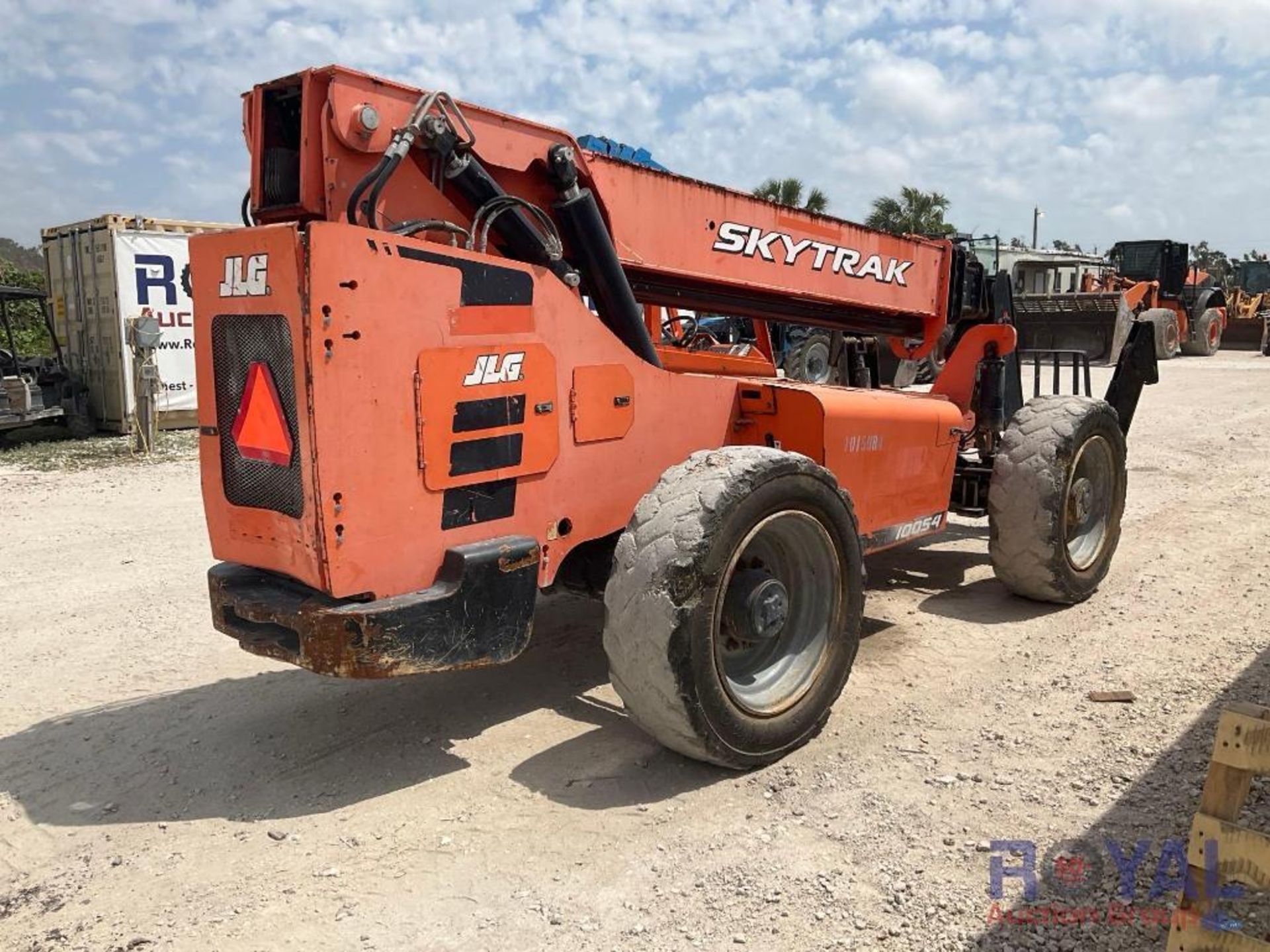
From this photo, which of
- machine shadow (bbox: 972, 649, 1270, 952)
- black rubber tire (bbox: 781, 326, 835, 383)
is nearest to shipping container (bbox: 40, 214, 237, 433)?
black rubber tire (bbox: 781, 326, 835, 383)

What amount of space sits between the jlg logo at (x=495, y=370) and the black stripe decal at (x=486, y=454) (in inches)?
7.7

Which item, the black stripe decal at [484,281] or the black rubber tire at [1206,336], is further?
the black rubber tire at [1206,336]

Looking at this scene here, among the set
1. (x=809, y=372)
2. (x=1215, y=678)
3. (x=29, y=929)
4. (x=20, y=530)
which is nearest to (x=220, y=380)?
(x=29, y=929)

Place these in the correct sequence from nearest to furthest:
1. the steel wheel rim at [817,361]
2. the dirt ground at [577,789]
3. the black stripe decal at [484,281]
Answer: the dirt ground at [577,789]
the black stripe decal at [484,281]
the steel wheel rim at [817,361]

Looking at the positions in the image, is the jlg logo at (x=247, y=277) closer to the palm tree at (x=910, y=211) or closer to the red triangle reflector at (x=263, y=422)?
the red triangle reflector at (x=263, y=422)

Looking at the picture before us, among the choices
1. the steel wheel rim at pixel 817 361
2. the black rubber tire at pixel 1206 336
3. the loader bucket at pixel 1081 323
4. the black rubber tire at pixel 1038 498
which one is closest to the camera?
the black rubber tire at pixel 1038 498

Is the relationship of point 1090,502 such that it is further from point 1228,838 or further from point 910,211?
point 910,211

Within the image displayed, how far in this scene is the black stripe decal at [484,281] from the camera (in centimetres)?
344

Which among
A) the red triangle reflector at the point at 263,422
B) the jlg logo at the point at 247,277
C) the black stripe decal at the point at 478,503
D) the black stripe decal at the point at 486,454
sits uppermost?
the jlg logo at the point at 247,277

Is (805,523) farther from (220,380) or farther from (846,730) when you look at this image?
(220,380)

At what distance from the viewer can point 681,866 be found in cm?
323

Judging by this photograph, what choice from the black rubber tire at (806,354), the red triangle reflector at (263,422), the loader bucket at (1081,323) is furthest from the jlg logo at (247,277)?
the loader bucket at (1081,323)

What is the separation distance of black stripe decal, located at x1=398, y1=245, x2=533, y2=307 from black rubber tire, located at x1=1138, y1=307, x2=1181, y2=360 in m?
23.1

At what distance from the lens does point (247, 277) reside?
3.38 m
